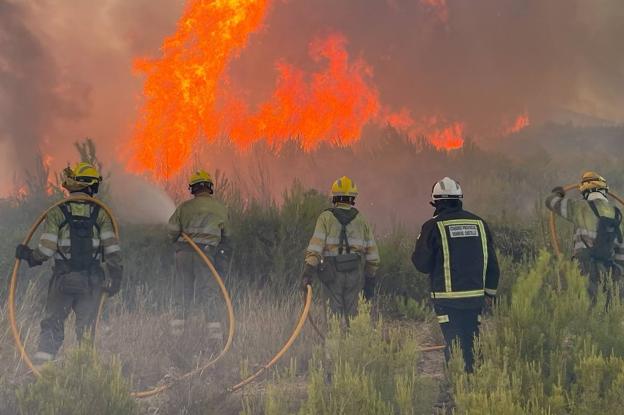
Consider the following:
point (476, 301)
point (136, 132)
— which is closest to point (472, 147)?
point (136, 132)

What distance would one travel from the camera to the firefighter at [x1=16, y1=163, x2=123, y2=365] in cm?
604

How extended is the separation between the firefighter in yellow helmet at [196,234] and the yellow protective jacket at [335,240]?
1.84 m

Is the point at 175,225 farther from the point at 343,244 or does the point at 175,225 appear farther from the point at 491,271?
the point at 491,271

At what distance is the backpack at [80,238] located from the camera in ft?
20.0

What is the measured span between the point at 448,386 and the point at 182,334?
370 centimetres

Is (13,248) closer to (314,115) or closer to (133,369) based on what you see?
(133,369)

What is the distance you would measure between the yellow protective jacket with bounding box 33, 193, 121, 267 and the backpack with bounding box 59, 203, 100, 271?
31 mm

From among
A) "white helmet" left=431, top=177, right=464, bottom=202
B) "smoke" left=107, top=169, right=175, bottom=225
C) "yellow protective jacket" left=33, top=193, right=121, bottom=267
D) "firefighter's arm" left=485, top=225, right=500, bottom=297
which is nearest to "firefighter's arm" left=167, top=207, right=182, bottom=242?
"yellow protective jacket" left=33, top=193, right=121, bottom=267

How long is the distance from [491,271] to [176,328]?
4.18 metres

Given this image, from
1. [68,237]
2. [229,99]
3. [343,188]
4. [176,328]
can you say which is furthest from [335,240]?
[229,99]

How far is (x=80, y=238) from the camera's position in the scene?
6.11 m

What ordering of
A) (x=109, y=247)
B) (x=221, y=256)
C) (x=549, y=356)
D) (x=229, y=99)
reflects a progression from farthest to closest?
1. (x=229, y=99)
2. (x=221, y=256)
3. (x=109, y=247)
4. (x=549, y=356)

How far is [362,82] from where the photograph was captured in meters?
23.1

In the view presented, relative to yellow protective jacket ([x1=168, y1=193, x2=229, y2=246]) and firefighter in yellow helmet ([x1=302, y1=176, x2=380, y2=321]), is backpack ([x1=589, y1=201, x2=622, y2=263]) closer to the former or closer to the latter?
firefighter in yellow helmet ([x1=302, y1=176, x2=380, y2=321])
